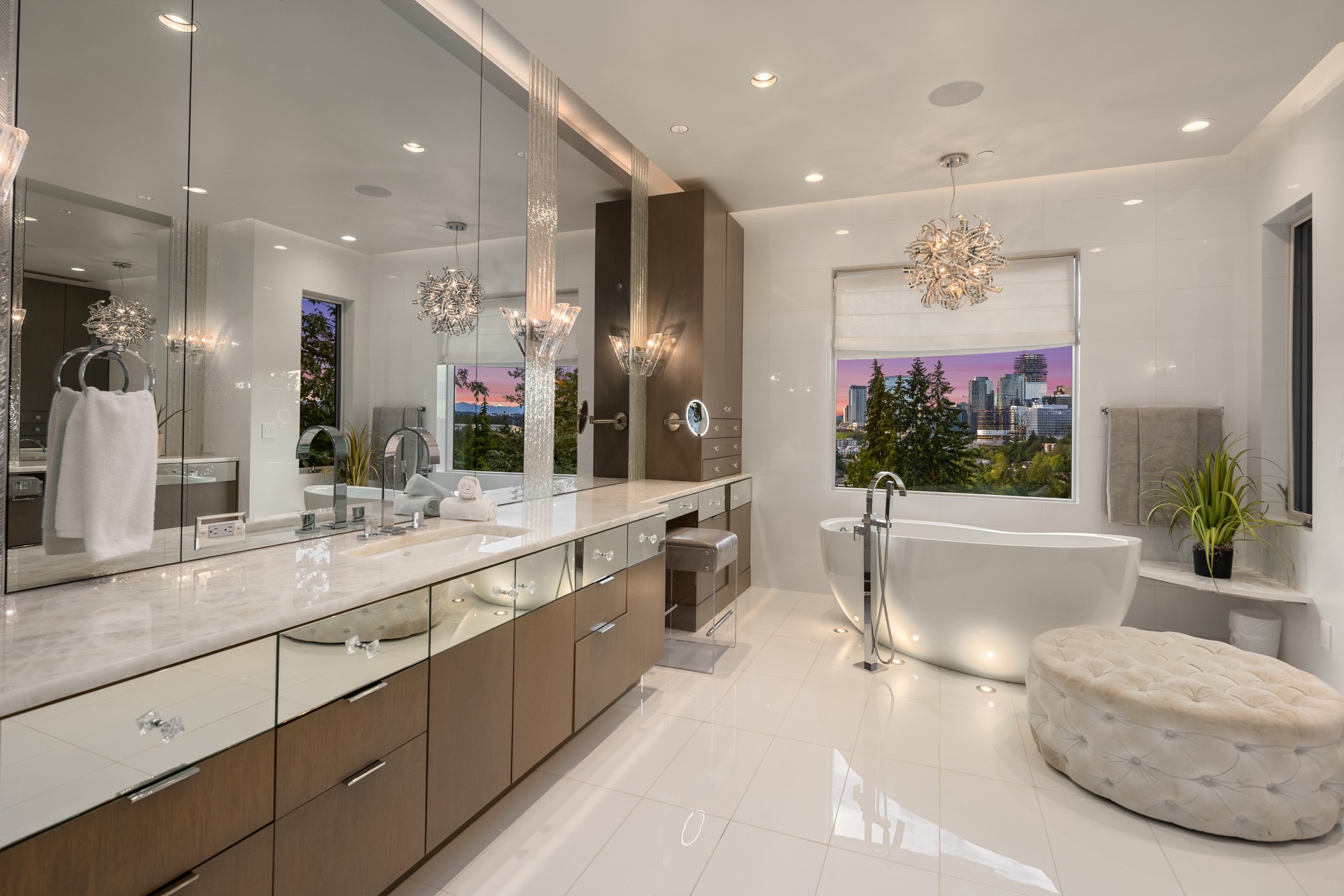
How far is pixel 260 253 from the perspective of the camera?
1.82 metres

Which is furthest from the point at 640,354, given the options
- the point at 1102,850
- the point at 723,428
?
the point at 1102,850

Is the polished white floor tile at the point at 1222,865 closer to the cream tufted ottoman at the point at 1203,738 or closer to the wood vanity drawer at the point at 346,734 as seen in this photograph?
the cream tufted ottoman at the point at 1203,738

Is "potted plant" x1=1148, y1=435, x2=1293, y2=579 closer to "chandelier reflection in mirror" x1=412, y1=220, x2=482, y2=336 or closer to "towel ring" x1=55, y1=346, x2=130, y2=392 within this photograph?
"chandelier reflection in mirror" x1=412, y1=220, x2=482, y2=336

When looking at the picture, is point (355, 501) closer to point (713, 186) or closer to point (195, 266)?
point (195, 266)

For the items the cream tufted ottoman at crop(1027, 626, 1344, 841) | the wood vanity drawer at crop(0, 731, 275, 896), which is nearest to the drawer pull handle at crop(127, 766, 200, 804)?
the wood vanity drawer at crop(0, 731, 275, 896)

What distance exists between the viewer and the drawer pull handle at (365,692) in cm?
135

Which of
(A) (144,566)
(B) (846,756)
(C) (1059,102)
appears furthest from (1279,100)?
(A) (144,566)

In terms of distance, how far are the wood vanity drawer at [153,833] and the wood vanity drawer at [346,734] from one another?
0.03 m

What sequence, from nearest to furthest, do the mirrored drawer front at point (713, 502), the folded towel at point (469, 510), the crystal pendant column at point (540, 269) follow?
the folded towel at point (469, 510) → the crystal pendant column at point (540, 269) → the mirrored drawer front at point (713, 502)

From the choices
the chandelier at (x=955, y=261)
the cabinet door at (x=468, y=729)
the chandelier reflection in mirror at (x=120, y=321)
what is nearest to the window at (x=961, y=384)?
the chandelier at (x=955, y=261)

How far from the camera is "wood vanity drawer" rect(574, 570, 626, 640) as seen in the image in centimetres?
225

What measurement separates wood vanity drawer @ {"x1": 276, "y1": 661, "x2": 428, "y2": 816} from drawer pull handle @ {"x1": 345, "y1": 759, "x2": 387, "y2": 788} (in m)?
0.01

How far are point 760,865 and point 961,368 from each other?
3.53 meters

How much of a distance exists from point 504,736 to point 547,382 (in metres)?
1.73
